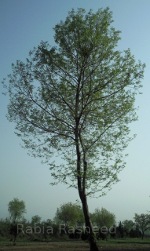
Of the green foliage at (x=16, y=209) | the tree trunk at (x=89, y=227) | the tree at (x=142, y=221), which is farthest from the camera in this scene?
the tree at (x=142, y=221)

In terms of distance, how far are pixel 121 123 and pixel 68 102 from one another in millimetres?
3427

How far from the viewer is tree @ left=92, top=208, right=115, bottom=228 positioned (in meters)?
88.4

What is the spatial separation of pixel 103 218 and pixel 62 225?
20144 millimetres

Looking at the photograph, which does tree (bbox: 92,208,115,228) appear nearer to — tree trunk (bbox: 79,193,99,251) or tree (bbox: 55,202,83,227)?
tree (bbox: 55,202,83,227)

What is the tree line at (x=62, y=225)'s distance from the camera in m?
57.5

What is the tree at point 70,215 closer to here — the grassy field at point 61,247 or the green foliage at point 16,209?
the green foliage at point 16,209

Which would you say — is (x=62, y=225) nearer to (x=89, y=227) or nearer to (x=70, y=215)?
(x=70, y=215)

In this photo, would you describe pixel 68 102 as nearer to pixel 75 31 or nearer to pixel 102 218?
pixel 75 31

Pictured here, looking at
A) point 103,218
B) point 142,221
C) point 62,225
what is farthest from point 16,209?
point 142,221

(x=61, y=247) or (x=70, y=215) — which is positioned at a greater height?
(x=70, y=215)

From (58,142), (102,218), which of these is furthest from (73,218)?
(58,142)

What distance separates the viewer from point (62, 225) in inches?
2820

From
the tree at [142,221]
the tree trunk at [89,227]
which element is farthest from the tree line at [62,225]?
the tree trunk at [89,227]

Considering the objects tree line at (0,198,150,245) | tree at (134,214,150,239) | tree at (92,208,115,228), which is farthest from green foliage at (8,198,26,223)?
tree at (134,214,150,239)
